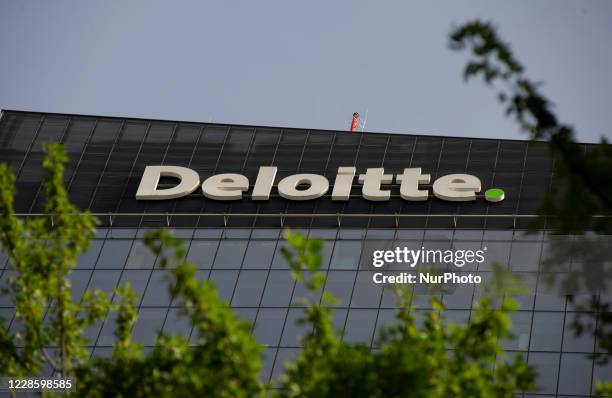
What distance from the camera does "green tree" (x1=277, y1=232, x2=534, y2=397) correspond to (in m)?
18.3

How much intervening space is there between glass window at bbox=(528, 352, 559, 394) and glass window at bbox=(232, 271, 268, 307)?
1225 cm

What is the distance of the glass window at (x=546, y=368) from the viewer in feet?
139

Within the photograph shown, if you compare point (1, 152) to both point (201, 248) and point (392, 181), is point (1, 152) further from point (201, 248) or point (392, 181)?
point (392, 181)

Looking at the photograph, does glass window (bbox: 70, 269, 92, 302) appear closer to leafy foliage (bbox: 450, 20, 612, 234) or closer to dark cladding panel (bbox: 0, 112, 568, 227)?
dark cladding panel (bbox: 0, 112, 568, 227)

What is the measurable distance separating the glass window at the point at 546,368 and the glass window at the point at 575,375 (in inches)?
9.4

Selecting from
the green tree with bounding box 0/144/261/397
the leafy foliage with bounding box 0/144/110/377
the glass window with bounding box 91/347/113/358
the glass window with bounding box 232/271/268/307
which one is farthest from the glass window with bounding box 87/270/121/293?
the leafy foliage with bounding box 0/144/110/377

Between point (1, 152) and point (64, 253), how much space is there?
37.3 metres

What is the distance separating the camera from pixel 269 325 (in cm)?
4638

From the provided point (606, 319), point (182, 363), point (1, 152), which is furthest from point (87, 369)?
point (1, 152)

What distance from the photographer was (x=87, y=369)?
2156 cm

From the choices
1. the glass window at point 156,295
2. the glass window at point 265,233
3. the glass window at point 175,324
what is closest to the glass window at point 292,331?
the glass window at point 175,324

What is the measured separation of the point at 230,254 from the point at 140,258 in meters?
4.29

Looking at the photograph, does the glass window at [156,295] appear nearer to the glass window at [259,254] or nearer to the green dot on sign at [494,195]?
the glass window at [259,254]

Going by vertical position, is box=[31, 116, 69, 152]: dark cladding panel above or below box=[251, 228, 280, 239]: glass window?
above
